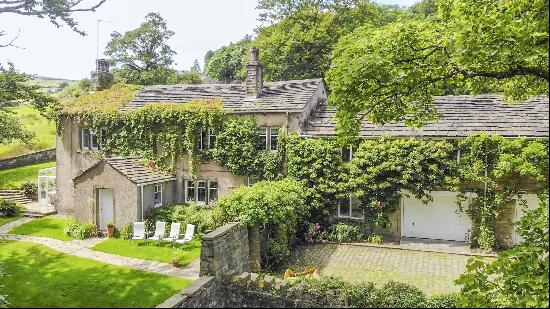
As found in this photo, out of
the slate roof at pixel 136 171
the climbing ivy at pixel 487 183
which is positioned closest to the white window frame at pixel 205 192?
the slate roof at pixel 136 171

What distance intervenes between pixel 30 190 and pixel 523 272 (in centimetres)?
3516

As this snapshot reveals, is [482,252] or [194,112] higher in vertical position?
[194,112]

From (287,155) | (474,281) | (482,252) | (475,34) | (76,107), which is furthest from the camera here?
(76,107)

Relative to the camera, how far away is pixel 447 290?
16.1m

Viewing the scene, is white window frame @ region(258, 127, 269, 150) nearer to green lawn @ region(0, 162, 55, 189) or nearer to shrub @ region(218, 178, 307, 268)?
shrub @ region(218, 178, 307, 268)

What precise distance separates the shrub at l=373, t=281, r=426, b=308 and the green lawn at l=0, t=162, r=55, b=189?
108 ft

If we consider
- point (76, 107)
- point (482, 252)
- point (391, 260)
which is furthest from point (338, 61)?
point (76, 107)

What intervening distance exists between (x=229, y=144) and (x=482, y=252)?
1559 cm

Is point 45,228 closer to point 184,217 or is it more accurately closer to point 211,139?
point 184,217

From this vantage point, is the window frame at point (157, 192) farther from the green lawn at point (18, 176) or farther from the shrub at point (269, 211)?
the green lawn at point (18, 176)

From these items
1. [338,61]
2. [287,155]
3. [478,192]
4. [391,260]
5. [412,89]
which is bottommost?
[391,260]

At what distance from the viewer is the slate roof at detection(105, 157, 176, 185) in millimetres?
23609

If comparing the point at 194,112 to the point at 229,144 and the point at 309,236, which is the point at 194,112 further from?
the point at 309,236

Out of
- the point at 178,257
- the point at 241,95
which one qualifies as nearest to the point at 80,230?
the point at 178,257
